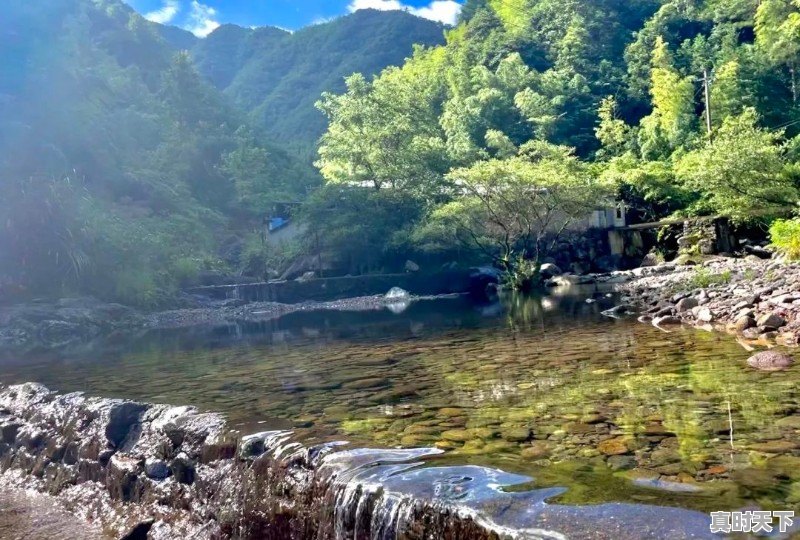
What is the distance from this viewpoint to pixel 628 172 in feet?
126

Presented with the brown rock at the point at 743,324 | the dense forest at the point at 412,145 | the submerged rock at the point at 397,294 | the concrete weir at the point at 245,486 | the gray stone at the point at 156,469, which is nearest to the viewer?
the concrete weir at the point at 245,486

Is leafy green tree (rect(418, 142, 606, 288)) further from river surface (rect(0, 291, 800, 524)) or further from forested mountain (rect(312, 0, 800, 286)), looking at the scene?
river surface (rect(0, 291, 800, 524))

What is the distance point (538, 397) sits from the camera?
752cm

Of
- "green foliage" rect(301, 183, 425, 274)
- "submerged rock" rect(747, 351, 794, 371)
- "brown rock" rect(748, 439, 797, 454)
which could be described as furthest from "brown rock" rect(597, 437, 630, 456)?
"green foliage" rect(301, 183, 425, 274)

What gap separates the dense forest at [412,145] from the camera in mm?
31359

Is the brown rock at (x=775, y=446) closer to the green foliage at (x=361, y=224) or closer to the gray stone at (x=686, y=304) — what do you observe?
the gray stone at (x=686, y=304)

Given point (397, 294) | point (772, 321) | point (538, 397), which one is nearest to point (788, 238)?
point (772, 321)

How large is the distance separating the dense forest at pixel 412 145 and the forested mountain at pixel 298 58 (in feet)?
47.4

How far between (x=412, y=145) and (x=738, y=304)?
32.2 meters

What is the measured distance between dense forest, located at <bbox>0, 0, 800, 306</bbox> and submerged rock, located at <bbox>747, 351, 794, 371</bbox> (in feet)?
40.3

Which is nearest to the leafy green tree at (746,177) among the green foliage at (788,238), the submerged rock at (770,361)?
the green foliage at (788,238)

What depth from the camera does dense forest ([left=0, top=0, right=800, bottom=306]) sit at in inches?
1235

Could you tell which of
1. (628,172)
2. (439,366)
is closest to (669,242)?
(628,172)

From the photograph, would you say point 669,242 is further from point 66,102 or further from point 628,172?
point 66,102
